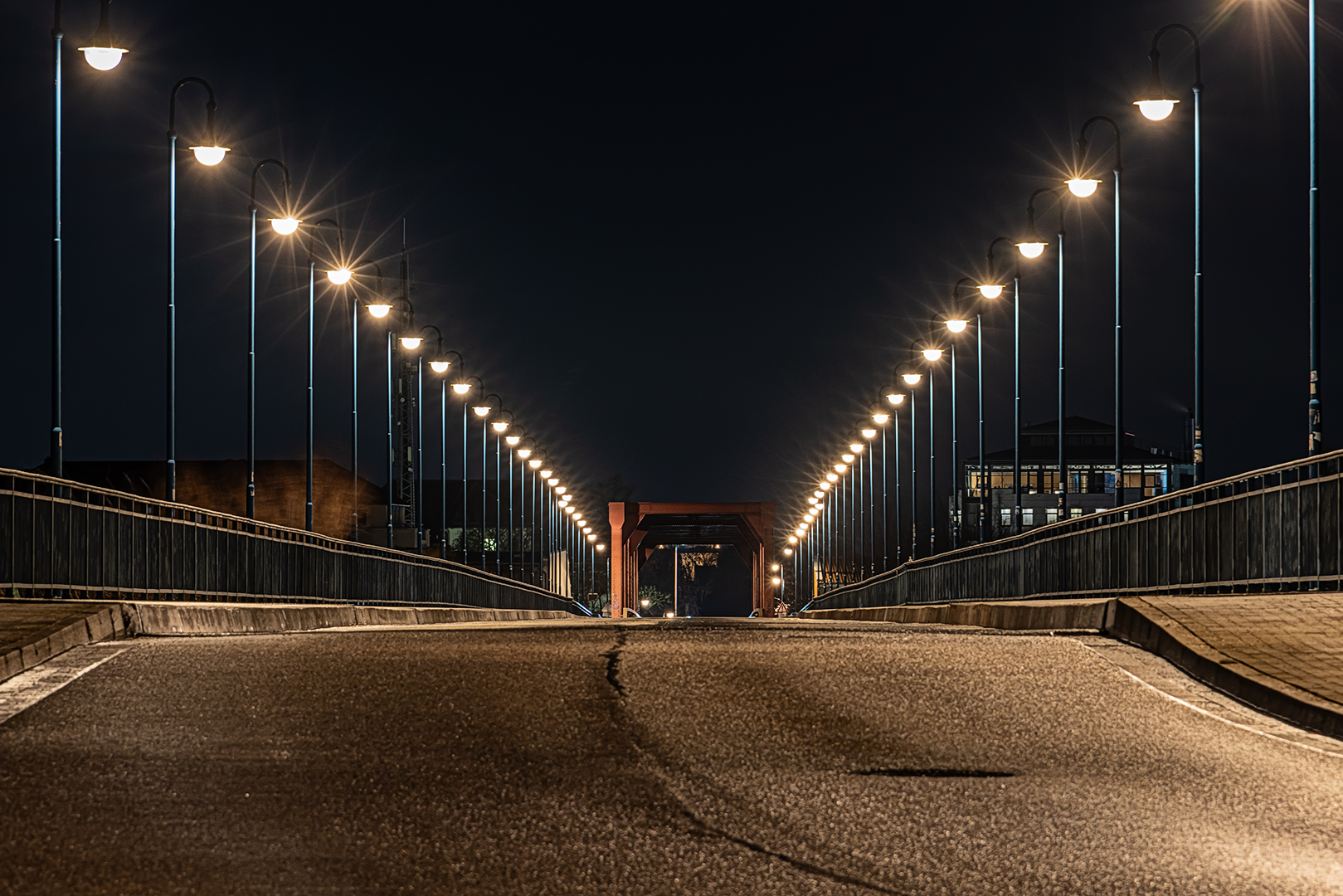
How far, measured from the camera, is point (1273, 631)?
12.9 m

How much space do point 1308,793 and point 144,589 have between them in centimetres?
1686

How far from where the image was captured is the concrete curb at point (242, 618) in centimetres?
1467

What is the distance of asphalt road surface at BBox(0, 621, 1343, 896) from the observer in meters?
6.54

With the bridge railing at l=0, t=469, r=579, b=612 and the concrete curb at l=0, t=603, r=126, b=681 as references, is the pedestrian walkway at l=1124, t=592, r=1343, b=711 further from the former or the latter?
the bridge railing at l=0, t=469, r=579, b=612

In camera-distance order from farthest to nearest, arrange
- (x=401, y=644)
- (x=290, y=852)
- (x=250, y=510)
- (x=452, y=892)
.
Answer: (x=250, y=510) < (x=401, y=644) < (x=290, y=852) < (x=452, y=892)

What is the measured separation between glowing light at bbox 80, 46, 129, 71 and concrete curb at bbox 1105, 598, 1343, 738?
1517 cm

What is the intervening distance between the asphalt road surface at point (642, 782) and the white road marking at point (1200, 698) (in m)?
0.11

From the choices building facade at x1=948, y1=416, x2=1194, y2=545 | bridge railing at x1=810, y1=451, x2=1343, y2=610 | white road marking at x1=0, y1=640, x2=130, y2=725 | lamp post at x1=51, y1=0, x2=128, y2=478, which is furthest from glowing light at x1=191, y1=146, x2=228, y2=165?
building facade at x1=948, y1=416, x2=1194, y2=545

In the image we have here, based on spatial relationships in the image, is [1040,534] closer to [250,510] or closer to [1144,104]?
[1144,104]

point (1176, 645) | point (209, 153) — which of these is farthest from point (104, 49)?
point (1176, 645)

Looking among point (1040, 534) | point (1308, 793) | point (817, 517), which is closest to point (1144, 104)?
point (1040, 534)

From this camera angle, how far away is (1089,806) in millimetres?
7805

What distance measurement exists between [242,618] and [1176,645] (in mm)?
9730

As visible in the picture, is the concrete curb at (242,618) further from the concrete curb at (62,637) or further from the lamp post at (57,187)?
the lamp post at (57,187)
